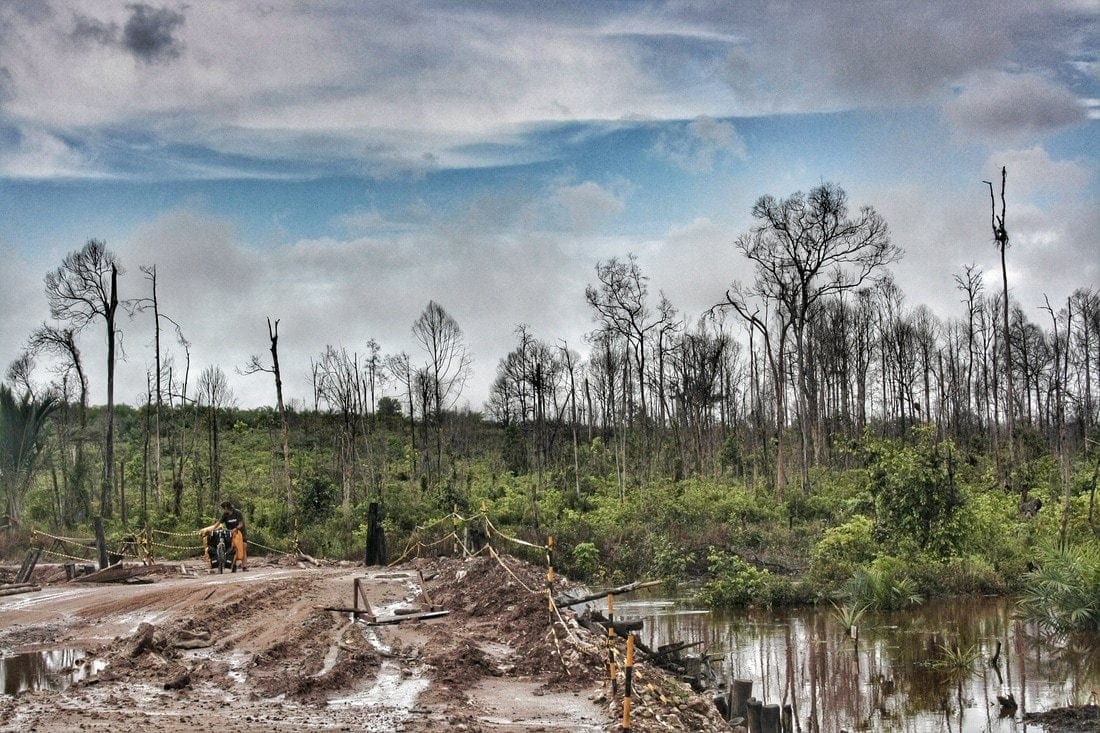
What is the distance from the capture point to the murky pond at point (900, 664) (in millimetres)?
14508

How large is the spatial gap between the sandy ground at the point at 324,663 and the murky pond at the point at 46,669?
5.3 inches

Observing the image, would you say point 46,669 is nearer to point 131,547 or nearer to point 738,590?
point 738,590

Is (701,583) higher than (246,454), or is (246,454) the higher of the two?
(246,454)

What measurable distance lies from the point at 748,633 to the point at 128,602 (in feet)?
42.9

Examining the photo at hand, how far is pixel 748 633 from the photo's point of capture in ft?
70.8

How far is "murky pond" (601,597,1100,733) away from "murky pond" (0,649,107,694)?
9.08m

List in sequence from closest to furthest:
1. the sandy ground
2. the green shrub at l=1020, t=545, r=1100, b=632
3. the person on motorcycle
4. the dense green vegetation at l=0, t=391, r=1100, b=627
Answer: the sandy ground < the green shrub at l=1020, t=545, r=1100, b=632 < the dense green vegetation at l=0, t=391, r=1100, b=627 < the person on motorcycle

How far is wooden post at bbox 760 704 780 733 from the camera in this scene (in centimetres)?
1120

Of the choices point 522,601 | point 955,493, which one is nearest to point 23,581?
point 522,601

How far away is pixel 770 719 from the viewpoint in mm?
11242

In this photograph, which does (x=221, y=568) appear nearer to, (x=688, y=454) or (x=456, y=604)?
(x=456, y=604)

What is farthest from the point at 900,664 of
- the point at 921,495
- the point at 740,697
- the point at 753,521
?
the point at 753,521

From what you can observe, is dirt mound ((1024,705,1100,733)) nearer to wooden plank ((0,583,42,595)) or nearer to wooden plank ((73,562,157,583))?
wooden plank ((73,562,157,583))

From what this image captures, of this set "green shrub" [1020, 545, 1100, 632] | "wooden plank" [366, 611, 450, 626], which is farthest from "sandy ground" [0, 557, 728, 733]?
"green shrub" [1020, 545, 1100, 632]
